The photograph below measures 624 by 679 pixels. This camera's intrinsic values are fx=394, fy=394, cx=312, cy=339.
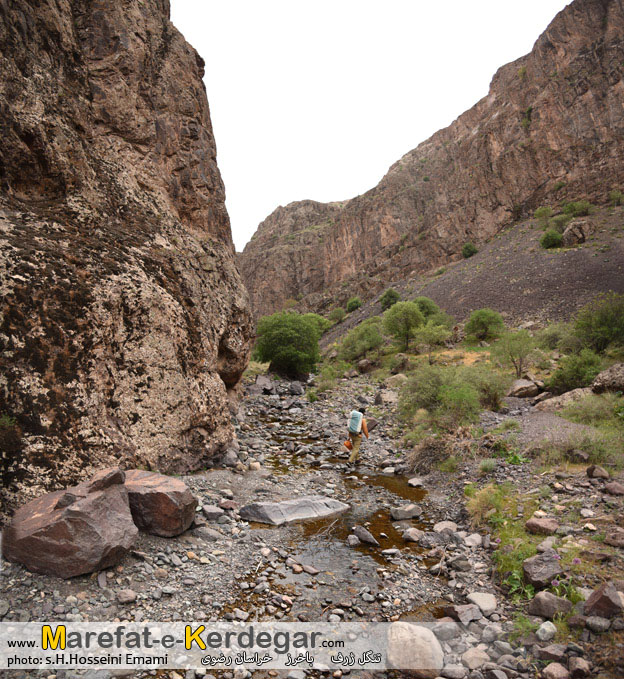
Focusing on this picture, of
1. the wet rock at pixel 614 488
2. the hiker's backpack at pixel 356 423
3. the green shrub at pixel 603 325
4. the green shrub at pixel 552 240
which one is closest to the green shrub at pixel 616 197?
the green shrub at pixel 552 240

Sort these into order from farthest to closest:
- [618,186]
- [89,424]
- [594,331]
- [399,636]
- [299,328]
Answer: [618,186]
[299,328]
[594,331]
[89,424]
[399,636]

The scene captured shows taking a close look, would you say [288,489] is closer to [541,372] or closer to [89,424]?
[89,424]

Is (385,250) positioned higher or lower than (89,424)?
higher

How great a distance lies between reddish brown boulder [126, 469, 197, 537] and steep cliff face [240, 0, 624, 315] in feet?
210

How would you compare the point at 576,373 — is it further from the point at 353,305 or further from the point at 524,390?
the point at 353,305

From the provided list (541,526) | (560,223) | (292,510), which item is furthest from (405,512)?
(560,223)

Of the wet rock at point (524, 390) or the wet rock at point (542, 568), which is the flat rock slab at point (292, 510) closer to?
the wet rock at point (542, 568)

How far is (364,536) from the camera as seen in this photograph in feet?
23.7

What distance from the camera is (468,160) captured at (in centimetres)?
7375

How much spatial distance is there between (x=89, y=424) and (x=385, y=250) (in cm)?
8427

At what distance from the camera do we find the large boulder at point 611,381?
1182 cm

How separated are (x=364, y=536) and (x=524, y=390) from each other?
12201mm

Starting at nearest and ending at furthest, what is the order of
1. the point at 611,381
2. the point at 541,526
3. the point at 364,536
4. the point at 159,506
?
1. the point at 159,506
2. the point at 541,526
3. the point at 364,536
4. the point at 611,381

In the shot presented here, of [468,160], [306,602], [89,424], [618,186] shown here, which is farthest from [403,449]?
[468,160]
